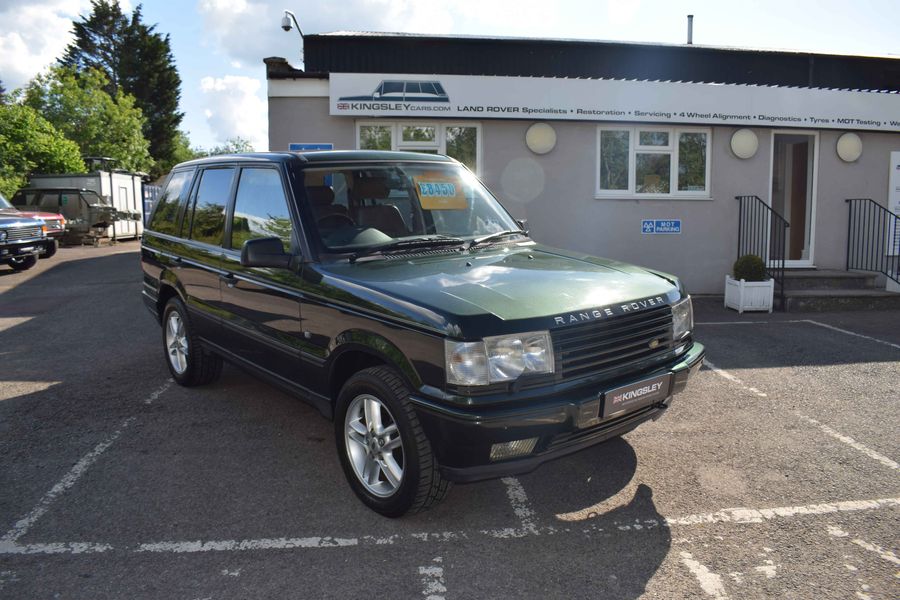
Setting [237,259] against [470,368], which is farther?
[237,259]

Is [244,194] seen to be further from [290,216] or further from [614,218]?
[614,218]

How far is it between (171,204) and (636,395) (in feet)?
15.0

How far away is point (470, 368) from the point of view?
3.12m

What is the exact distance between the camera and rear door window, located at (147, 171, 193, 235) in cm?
598

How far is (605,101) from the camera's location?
459 inches

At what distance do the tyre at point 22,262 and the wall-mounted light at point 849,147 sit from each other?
17605 mm

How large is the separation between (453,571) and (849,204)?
12493 millimetres

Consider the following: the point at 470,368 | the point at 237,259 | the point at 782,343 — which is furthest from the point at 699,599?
the point at 782,343

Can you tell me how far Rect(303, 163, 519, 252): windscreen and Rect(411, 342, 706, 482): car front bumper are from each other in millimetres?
1440

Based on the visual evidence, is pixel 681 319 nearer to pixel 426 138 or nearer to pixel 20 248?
pixel 426 138

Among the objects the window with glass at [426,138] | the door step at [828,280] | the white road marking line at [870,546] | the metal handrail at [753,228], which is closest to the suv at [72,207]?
the window with glass at [426,138]

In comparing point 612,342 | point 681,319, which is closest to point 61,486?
point 612,342

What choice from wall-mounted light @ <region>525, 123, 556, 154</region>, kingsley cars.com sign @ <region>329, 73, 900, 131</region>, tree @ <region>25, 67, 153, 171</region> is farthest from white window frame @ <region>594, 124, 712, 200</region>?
tree @ <region>25, 67, 153, 171</region>

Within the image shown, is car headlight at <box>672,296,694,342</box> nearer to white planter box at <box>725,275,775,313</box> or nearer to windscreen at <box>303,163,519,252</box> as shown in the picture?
windscreen at <box>303,163,519,252</box>
